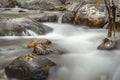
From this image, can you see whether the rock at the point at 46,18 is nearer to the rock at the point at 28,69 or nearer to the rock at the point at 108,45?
the rock at the point at 108,45

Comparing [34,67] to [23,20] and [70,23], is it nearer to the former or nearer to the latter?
[23,20]

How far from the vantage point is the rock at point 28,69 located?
18.1 feet

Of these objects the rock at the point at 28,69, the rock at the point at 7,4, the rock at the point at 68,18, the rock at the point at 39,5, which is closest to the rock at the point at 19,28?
the rock at the point at 68,18

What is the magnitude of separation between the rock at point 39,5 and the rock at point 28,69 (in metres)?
12.3

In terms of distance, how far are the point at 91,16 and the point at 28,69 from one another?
22.2 ft

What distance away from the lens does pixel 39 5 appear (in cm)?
1870

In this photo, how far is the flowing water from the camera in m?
5.85

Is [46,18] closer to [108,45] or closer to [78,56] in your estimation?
[108,45]

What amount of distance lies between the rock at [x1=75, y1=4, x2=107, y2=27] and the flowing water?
1065 millimetres

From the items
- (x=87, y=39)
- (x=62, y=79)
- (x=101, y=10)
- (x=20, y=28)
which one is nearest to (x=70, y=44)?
(x=87, y=39)

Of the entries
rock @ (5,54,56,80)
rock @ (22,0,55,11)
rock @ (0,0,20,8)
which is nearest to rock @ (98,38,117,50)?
rock @ (5,54,56,80)

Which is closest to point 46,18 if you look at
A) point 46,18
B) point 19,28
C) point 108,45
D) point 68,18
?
point 46,18

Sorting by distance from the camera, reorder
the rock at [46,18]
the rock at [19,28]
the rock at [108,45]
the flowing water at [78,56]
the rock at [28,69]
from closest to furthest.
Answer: the rock at [28,69] → the flowing water at [78,56] → the rock at [108,45] → the rock at [19,28] → the rock at [46,18]

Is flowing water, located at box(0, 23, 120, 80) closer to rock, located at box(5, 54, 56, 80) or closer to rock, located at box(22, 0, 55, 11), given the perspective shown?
rock, located at box(5, 54, 56, 80)
